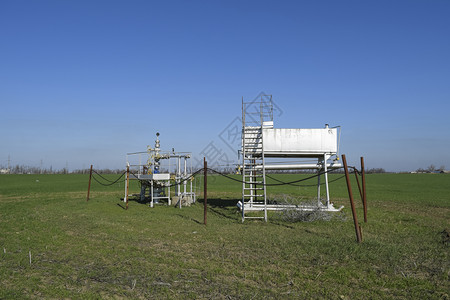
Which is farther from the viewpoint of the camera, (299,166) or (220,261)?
(299,166)

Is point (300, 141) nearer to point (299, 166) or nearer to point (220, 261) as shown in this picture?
point (299, 166)

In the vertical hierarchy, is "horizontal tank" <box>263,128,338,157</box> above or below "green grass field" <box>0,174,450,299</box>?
above

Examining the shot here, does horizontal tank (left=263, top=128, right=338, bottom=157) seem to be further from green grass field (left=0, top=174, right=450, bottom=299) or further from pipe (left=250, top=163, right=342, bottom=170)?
green grass field (left=0, top=174, right=450, bottom=299)

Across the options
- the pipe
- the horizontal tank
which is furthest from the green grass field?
the horizontal tank

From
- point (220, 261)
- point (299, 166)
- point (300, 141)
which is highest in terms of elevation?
point (300, 141)

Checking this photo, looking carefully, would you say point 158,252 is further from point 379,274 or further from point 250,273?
point 379,274

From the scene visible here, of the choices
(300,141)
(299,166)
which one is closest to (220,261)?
(299,166)

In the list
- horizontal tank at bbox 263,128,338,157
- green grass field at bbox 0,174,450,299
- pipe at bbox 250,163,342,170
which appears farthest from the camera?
horizontal tank at bbox 263,128,338,157

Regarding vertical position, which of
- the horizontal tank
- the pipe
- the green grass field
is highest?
the horizontal tank

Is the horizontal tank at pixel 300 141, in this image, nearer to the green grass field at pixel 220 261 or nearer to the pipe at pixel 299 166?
the pipe at pixel 299 166

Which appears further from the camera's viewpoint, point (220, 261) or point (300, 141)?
point (300, 141)

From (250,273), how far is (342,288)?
1.89 meters

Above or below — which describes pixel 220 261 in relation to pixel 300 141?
below

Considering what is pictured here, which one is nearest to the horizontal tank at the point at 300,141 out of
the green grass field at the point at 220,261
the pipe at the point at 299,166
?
the pipe at the point at 299,166
